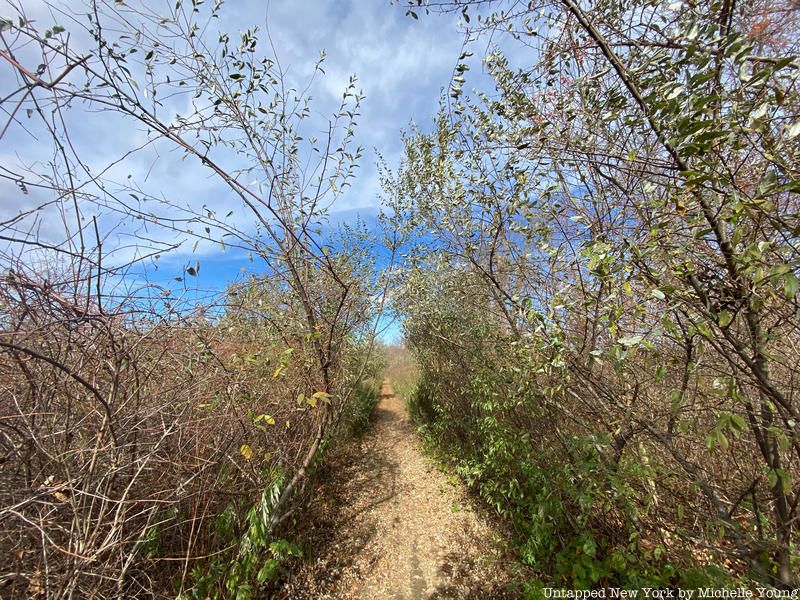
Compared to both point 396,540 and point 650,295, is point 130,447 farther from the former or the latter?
point 396,540

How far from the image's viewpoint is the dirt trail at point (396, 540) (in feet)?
10.2

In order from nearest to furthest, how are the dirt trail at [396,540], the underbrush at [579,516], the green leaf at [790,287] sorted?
the green leaf at [790,287], the underbrush at [579,516], the dirt trail at [396,540]

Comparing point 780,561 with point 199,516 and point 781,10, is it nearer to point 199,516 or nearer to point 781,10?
point 781,10

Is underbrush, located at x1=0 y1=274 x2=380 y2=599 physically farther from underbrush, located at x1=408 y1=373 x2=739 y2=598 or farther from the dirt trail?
underbrush, located at x1=408 y1=373 x2=739 y2=598

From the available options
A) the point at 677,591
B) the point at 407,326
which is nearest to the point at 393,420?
the point at 407,326

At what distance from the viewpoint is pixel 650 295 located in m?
1.21

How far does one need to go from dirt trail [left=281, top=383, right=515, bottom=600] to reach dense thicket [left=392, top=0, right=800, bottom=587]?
65 centimetres

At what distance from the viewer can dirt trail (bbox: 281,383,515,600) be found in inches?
122

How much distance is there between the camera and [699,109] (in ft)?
3.04

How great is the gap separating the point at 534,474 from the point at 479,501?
1.93 metres

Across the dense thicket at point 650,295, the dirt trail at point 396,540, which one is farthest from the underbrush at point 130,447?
the dense thicket at point 650,295

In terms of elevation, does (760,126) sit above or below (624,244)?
above

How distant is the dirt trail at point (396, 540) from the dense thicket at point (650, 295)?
2.13 ft

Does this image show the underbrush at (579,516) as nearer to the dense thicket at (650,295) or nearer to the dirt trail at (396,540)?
the dense thicket at (650,295)
